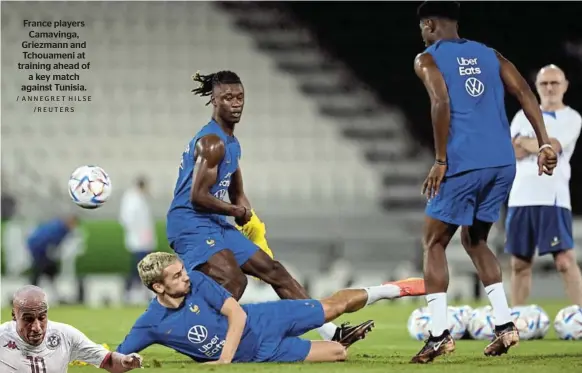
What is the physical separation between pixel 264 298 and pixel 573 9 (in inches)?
393

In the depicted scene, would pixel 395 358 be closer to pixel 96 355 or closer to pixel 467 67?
pixel 467 67

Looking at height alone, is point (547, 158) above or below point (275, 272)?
above

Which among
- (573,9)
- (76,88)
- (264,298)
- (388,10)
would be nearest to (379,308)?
(264,298)

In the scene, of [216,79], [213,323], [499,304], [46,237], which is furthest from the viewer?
[46,237]

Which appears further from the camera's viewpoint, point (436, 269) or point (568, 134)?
point (568, 134)

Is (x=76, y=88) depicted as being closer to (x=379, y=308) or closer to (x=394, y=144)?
(x=379, y=308)

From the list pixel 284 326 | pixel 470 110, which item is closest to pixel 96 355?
pixel 284 326

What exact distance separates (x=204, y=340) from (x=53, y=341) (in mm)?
927

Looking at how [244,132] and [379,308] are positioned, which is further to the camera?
[244,132]

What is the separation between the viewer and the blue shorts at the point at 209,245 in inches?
300

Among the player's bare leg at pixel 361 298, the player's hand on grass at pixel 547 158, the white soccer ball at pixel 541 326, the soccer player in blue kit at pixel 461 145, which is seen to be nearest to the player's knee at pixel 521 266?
the white soccer ball at pixel 541 326

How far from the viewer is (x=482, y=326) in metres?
9.34

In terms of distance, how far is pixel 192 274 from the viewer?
7.02 metres

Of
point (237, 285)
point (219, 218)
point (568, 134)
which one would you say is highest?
point (568, 134)
